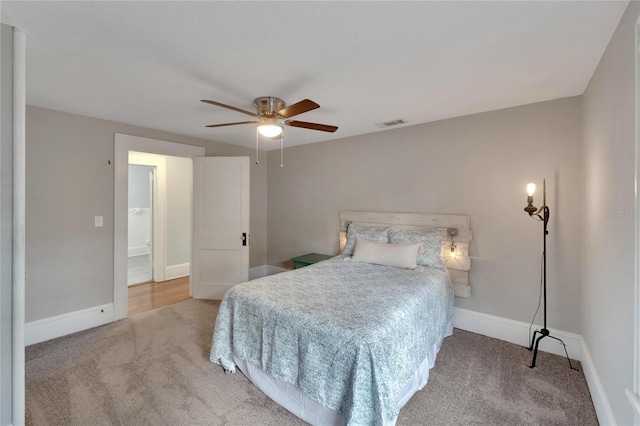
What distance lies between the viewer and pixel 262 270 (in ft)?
16.9

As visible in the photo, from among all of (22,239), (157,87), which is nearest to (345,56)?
(157,87)

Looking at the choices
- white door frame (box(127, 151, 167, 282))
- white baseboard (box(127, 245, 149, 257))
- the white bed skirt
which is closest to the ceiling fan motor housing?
the white bed skirt

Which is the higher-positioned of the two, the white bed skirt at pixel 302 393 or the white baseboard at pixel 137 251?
the white baseboard at pixel 137 251

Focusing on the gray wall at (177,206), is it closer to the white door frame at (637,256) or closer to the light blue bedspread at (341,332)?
the light blue bedspread at (341,332)

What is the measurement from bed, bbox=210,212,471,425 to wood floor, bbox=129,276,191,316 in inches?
82.7

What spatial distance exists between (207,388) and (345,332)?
129 centimetres

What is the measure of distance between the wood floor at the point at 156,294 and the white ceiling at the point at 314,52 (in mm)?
2574

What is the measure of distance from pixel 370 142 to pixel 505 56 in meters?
2.11

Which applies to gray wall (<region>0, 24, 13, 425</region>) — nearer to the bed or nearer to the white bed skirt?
the bed

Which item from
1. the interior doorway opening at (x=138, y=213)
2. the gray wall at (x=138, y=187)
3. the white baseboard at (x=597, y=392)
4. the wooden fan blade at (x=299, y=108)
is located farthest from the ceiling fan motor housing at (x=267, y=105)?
the gray wall at (x=138, y=187)

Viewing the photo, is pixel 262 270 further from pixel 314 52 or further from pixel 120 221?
pixel 314 52

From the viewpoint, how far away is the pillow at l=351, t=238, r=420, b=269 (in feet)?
9.70

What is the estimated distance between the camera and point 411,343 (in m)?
1.88

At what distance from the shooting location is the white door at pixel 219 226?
411 centimetres
